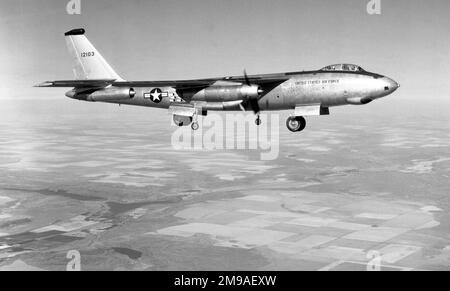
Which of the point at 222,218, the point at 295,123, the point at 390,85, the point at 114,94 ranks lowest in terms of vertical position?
the point at 222,218

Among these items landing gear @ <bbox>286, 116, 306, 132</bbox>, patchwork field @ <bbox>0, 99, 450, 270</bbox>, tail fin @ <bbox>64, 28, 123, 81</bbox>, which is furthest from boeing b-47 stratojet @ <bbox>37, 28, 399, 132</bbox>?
patchwork field @ <bbox>0, 99, 450, 270</bbox>

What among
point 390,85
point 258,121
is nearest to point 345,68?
point 390,85

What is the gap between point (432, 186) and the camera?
111 metres

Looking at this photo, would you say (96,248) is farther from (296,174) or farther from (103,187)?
(296,174)

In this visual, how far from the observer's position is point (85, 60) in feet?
202

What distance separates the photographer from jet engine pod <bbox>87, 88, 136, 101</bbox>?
179ft

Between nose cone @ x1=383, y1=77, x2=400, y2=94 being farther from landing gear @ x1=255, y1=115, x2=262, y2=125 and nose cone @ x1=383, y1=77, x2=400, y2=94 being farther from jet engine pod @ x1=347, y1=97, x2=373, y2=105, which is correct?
landing gear @ x1=255, y1=115, x2=262, y2=125

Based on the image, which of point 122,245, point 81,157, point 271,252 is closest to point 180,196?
point 122,245

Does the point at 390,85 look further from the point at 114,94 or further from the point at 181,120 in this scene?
the point at 114,94

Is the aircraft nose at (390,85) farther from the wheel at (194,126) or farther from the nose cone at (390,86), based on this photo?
the wheel at (194,126)

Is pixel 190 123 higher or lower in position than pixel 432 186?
higher

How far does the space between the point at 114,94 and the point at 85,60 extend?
9509 millimetres

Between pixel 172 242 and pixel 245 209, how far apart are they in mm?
17303

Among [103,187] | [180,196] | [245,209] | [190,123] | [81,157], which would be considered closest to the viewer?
[190,123]
